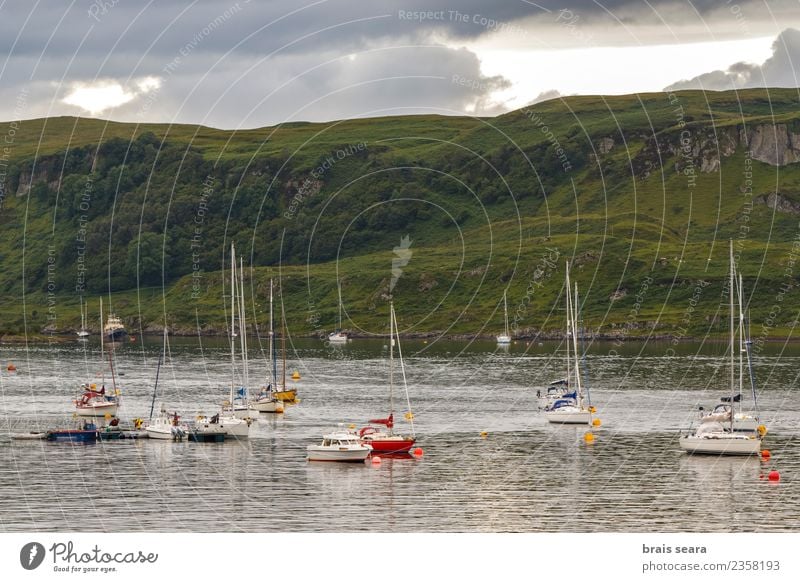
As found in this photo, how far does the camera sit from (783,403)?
170 meters

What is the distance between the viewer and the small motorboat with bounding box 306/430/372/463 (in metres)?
112

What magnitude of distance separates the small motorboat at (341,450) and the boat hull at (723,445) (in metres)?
29.3

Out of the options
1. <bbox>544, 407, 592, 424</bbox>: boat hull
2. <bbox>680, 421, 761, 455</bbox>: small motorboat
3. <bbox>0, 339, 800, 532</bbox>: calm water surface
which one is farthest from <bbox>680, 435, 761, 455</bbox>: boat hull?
<bbox>544, 407, 592, 424</bbox>: boat hull

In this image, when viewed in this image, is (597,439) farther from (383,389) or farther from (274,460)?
(383,389)

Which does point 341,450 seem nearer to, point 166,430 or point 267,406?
point 166,430

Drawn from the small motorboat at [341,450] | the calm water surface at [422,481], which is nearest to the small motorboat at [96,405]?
the calm water surface at [422,481]

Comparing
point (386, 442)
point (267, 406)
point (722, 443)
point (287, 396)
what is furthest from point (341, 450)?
point (287, 396)

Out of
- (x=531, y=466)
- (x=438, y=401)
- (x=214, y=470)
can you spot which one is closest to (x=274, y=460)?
(x=214, y=470)

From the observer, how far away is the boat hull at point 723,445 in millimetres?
117062

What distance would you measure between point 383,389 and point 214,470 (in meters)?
85.4

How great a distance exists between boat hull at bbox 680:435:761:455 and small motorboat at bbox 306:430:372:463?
2930cm

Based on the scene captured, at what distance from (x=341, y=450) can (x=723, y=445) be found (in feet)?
113

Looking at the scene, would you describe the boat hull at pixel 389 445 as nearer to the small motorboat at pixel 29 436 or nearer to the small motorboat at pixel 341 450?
the small motorboat at pixel 341 450
